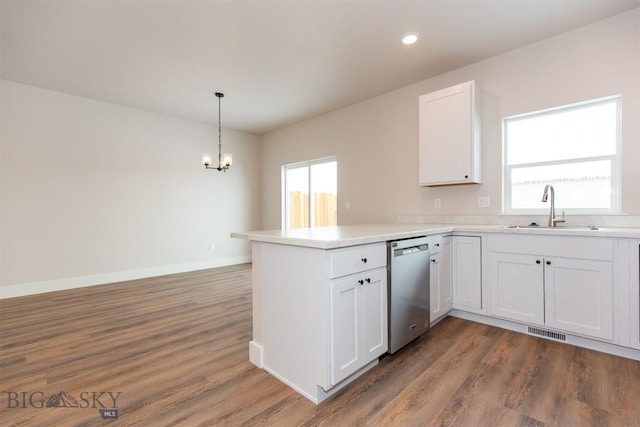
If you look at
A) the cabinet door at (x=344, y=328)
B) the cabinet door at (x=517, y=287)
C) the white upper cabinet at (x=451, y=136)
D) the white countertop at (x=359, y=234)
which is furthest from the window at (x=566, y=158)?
the cabinet door at (x=344, y=328)

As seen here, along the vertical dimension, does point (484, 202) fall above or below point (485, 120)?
below

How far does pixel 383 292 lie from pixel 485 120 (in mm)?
2333

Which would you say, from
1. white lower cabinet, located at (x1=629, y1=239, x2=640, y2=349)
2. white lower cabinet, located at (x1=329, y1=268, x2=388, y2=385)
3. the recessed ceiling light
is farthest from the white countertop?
the recessed ceiling light

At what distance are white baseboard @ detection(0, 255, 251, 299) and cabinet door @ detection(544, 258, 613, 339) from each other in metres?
5.09

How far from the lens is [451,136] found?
10.3ft

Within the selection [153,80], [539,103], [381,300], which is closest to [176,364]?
[381,300]

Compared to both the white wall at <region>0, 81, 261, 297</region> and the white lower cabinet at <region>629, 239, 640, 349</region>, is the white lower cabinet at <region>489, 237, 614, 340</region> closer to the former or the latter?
the white lower cabinet at <region>629, 239, 640, 349</region>

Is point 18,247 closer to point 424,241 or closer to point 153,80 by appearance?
point 153,80

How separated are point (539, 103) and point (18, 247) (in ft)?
20.4

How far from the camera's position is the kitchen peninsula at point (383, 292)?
5.47ft

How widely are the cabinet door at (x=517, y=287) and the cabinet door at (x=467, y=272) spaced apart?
109 mm

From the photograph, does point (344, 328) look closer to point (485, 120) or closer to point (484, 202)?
point (484, 202)

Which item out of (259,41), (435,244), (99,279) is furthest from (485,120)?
(99,279)

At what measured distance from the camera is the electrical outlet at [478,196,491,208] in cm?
319
